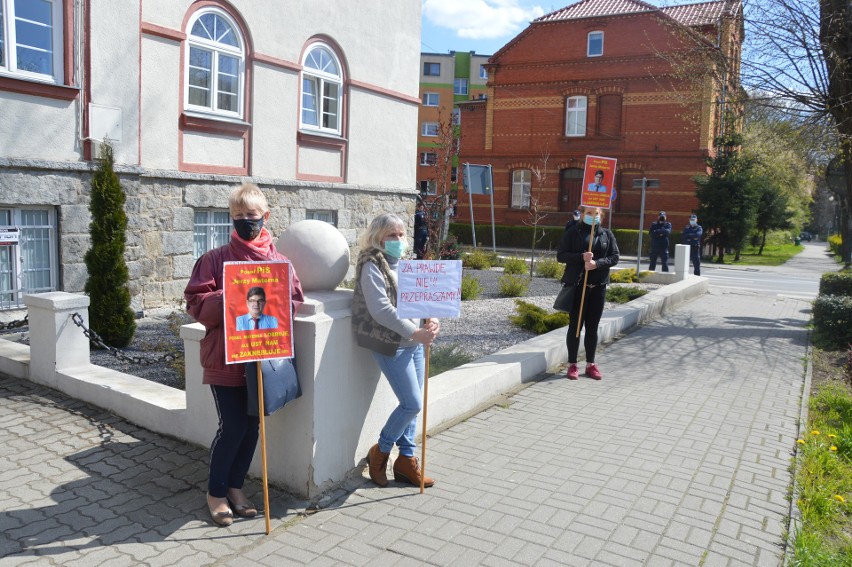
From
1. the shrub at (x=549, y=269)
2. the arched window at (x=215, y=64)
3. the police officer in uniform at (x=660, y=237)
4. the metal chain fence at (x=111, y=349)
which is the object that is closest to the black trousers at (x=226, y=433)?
the metal chain fence at (x=111, y=349)

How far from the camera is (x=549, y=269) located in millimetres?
17859

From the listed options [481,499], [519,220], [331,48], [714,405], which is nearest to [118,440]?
[481,499]

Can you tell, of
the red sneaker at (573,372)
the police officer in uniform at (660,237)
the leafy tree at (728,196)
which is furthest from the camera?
Result: the leafy tree at (728,196)

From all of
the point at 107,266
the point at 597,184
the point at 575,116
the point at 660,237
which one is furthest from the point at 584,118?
the point at 107,266

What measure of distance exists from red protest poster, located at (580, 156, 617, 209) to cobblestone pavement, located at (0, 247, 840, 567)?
101 inches

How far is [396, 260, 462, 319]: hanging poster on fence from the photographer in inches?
172

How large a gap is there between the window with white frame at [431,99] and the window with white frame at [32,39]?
57.9 metres

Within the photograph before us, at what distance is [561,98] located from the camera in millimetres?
35094

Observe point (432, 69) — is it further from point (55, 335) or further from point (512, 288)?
point (55, 335)

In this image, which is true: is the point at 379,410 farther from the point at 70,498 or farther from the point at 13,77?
the point at 13,77

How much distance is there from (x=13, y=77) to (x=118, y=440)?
5.86 meters

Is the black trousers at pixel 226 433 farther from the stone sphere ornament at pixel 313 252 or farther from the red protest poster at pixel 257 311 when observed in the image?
the stone sphere ornament at pixel 313 252

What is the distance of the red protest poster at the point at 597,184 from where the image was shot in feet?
27.8

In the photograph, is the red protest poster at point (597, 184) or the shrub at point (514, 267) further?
the shrub at point (514, 267)
